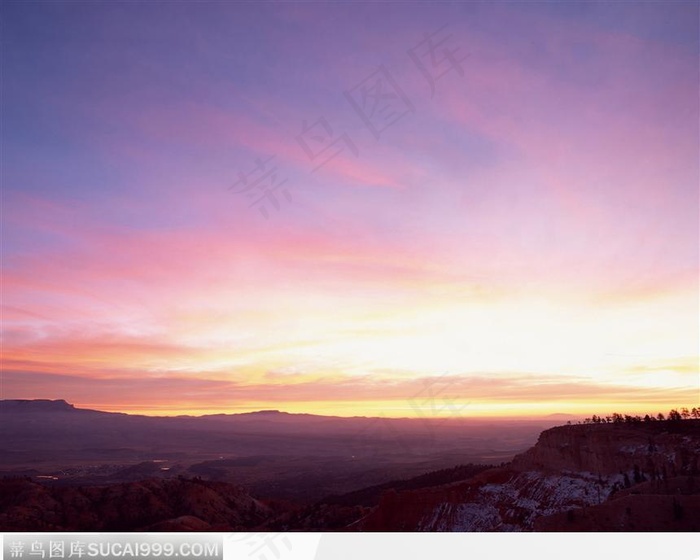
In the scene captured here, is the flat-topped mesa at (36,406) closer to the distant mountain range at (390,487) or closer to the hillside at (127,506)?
the distant mountain range at (390,487)

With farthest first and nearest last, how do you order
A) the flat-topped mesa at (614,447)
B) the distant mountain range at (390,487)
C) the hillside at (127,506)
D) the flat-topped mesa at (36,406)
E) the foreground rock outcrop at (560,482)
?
the flat-topped mesa at (36,406)
the hillside at (127,506)
the flat-topped mesa at (614,447)
the foreground rock outcrop at (560,482)
the distant mountain range at (390,487)

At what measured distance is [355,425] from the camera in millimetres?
179250

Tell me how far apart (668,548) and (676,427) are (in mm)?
21656

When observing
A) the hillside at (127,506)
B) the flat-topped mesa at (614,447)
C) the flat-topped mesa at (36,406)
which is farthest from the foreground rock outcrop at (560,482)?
the flat-topped mesa at (36,406)

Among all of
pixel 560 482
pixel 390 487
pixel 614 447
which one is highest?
pixel 614 447

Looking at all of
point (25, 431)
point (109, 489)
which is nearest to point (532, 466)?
point (109, 489)

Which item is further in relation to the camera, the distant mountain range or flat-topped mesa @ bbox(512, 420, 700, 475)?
flat-topped mesa @ bbox(512, 420, 700, 475)

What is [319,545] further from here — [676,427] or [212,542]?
[676,427]

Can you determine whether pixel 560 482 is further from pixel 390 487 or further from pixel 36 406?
pixel 36 406

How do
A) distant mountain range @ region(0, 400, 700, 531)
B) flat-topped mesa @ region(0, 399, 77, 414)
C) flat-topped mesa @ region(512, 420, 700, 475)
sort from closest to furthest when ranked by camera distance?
distant mountain range @ region(0, 400, 700, 531) → flat-topped mesa @ region(512, 420, 700, 475) → flat-topped mesa @ region(0, 399, 77, 414)

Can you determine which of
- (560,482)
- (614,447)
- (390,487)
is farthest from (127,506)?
(614,447)

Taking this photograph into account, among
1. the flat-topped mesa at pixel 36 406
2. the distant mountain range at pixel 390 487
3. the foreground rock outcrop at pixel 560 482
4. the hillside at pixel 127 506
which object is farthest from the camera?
the flat-topped mesa at pixel 36 406

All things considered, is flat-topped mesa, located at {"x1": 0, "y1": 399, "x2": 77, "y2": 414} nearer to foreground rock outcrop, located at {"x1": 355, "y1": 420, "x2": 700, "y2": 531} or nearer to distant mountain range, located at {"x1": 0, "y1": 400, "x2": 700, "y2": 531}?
distant mountain range, located at {"x1": 0, "y1": 400, "x2": 700, "y2": 531}

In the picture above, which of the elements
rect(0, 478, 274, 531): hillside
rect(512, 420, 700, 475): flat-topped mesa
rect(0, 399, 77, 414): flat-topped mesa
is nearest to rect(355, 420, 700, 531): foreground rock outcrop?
rect(512, 420, 700, 475): flat-topped mesa
